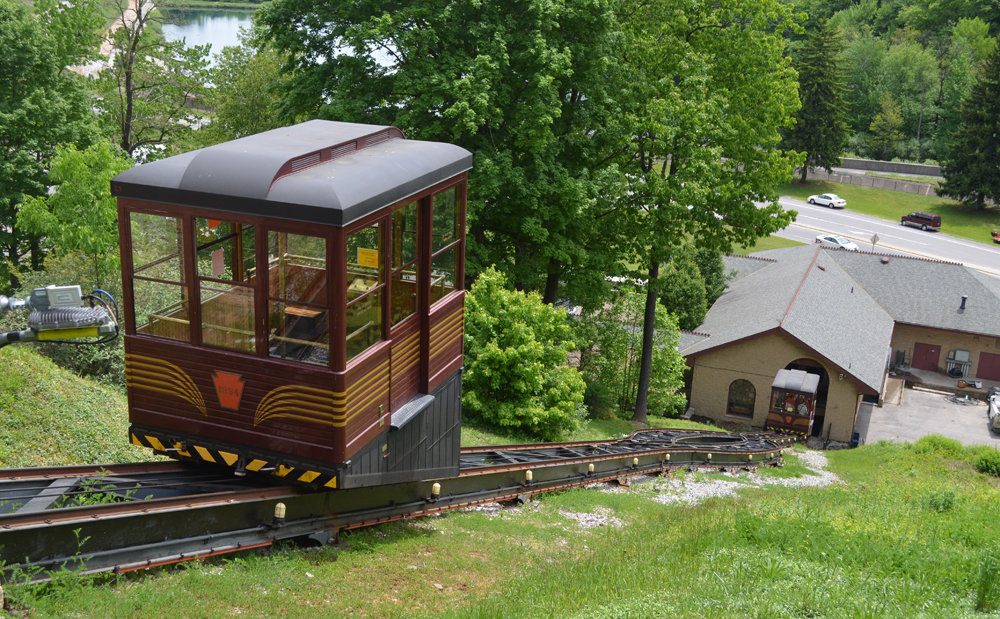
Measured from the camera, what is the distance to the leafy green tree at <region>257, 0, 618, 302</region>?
21.8 metres

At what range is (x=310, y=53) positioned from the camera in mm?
24078

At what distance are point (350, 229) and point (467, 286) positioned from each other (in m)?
16.9

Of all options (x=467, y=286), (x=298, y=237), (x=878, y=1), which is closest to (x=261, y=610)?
(x=298, y=237)

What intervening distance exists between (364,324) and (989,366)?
149ft

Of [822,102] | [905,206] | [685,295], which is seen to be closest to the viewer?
[685,295]

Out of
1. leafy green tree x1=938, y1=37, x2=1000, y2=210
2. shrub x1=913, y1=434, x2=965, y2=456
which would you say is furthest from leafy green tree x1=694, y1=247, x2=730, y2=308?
leafy green tree x1=938, y1=37, x2=1000, y2=210

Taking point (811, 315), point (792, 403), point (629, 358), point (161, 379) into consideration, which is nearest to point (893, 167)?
point (811, 315)

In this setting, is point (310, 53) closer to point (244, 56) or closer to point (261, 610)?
point (244, 56)

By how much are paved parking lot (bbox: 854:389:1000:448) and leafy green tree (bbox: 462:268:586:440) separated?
20.7 meters

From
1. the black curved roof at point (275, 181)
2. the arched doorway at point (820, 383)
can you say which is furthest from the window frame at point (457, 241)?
the arched doorway at point (820, 383)

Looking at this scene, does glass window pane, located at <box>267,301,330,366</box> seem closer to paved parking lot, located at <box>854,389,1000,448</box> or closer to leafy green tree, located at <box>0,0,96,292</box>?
leafy green tree, located at <box>0,0,96,292</box>

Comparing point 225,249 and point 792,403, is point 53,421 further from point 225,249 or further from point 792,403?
point 792,403

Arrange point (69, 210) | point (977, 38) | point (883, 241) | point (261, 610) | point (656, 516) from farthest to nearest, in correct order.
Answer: point (977, 38)
point (883, 241)
point (69, 210)
point (656, 516)
point (261, 610)

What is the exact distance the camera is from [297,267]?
935 cm
